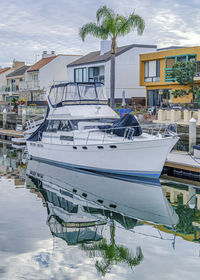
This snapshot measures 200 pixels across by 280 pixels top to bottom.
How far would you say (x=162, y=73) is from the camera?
42.9 m

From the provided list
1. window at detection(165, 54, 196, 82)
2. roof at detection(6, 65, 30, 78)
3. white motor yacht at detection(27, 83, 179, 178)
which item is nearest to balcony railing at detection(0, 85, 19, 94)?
roof at detection(6, 65, 30, 78)

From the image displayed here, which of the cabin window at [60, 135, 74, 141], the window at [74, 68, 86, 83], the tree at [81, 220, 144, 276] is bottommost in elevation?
the tree at [81, 220, 144, 276]

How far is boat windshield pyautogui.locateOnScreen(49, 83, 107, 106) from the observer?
24422 millimetres

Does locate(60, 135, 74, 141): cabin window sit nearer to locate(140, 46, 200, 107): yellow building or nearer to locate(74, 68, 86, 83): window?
locate(140, 46, 200, 107): yellow building

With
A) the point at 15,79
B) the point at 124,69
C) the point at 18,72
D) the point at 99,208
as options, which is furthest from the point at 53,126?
the point at 18,72

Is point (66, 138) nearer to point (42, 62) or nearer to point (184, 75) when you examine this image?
point (184, 75)

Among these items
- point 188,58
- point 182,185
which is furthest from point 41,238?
point 188,58

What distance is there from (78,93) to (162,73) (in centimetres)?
2022

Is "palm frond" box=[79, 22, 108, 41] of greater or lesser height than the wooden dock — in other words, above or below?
above

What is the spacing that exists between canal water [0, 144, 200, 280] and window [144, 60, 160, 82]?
24272 mm

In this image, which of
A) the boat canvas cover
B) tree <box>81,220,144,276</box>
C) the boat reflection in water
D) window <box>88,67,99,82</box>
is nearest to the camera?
tree <box>81,220,144,276</box>

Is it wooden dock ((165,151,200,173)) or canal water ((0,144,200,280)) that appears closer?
canal water ((0,144,200,280))

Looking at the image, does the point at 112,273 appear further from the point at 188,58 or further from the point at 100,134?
the point at 188,58

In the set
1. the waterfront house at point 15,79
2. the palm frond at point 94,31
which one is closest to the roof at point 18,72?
the waterfront house at point 15,79
